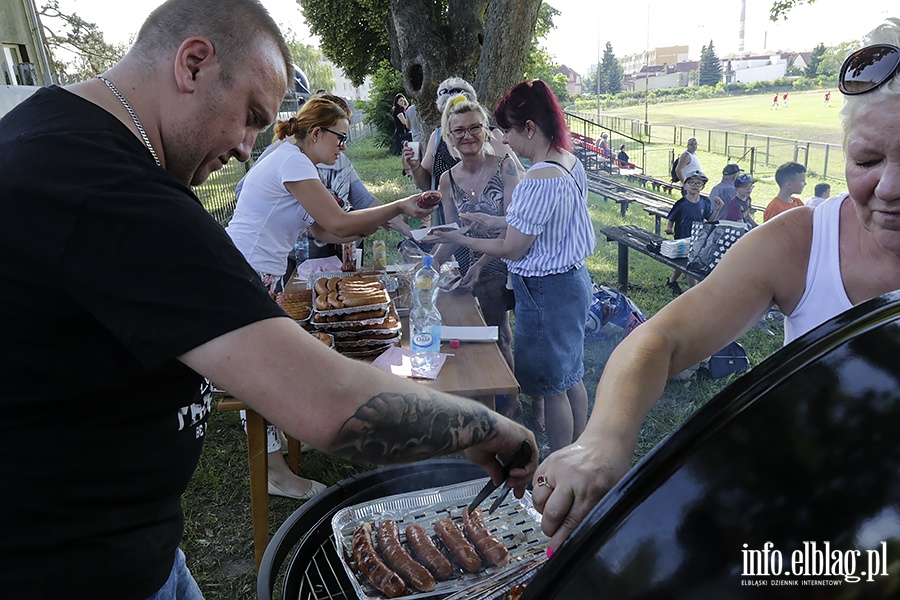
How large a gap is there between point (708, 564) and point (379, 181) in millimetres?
17131

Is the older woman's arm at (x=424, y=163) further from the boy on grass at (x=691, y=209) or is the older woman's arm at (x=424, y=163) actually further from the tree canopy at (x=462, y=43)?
the boy on grass at (x=691, y=209)

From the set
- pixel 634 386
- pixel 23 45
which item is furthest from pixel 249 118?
pixel 23 45

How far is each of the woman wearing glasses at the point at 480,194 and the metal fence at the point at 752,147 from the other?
7203 mm

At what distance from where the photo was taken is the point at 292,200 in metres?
3.89

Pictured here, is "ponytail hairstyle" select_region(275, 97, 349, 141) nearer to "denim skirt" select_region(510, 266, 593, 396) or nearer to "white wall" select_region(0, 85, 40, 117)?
"denim skirt" select_region(510, 266, 593, 396)

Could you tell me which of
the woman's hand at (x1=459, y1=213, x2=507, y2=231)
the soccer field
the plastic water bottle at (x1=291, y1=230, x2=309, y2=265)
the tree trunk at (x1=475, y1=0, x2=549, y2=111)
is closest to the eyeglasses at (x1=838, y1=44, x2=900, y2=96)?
the woman's hand at (x1=459, y1=213, x2=507, y2=231)

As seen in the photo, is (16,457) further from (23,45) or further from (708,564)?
(23,45)

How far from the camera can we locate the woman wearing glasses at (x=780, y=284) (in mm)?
985

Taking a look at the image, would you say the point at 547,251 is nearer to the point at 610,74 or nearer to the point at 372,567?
the point at 372,567

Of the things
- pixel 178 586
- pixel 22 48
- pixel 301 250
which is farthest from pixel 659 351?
pixel 22 48

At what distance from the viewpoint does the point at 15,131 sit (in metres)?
1.06

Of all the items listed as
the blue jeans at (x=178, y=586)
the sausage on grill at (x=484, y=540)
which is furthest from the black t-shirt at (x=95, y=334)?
the sausage on grill at (x=484, y=540)

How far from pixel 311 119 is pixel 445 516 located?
2.94 m

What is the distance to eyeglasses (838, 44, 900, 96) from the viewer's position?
1.13 meters
